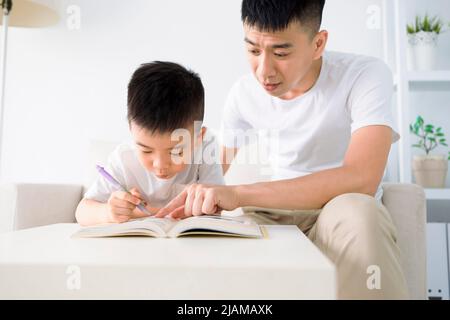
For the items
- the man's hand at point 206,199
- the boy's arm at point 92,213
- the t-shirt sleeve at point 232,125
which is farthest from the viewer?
the t-shirt sleeve at point 232,125

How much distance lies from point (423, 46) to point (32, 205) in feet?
5.44

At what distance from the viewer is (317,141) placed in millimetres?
1204

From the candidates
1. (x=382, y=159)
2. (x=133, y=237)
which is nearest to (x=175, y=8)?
(x=382, y=159)

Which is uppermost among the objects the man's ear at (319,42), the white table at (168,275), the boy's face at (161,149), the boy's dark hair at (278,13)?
the boy's dark hair at (278,13)

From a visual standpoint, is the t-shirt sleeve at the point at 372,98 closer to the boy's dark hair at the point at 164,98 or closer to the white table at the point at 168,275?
the boy's dark hair at the point at 164,98

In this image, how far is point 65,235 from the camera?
781 millimetres

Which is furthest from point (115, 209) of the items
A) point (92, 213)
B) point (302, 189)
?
point (302, 189)

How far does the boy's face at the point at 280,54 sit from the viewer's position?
1052mm

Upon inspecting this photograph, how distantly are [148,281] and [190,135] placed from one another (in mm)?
584

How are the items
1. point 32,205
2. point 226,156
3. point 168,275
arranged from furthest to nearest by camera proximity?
point 226,156, point 32,205, point 168,275

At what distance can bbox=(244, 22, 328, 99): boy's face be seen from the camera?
3.45 ft

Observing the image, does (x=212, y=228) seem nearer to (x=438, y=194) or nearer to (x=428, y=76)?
(x=438, y=194)

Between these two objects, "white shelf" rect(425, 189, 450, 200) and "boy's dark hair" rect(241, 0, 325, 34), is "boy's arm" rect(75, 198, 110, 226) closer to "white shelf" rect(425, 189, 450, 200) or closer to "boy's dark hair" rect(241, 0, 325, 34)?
"boy's dark hair" rect(241, 0, 325, 34)

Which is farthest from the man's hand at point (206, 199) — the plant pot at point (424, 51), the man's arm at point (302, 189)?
the plant pot at point (424, 51)
